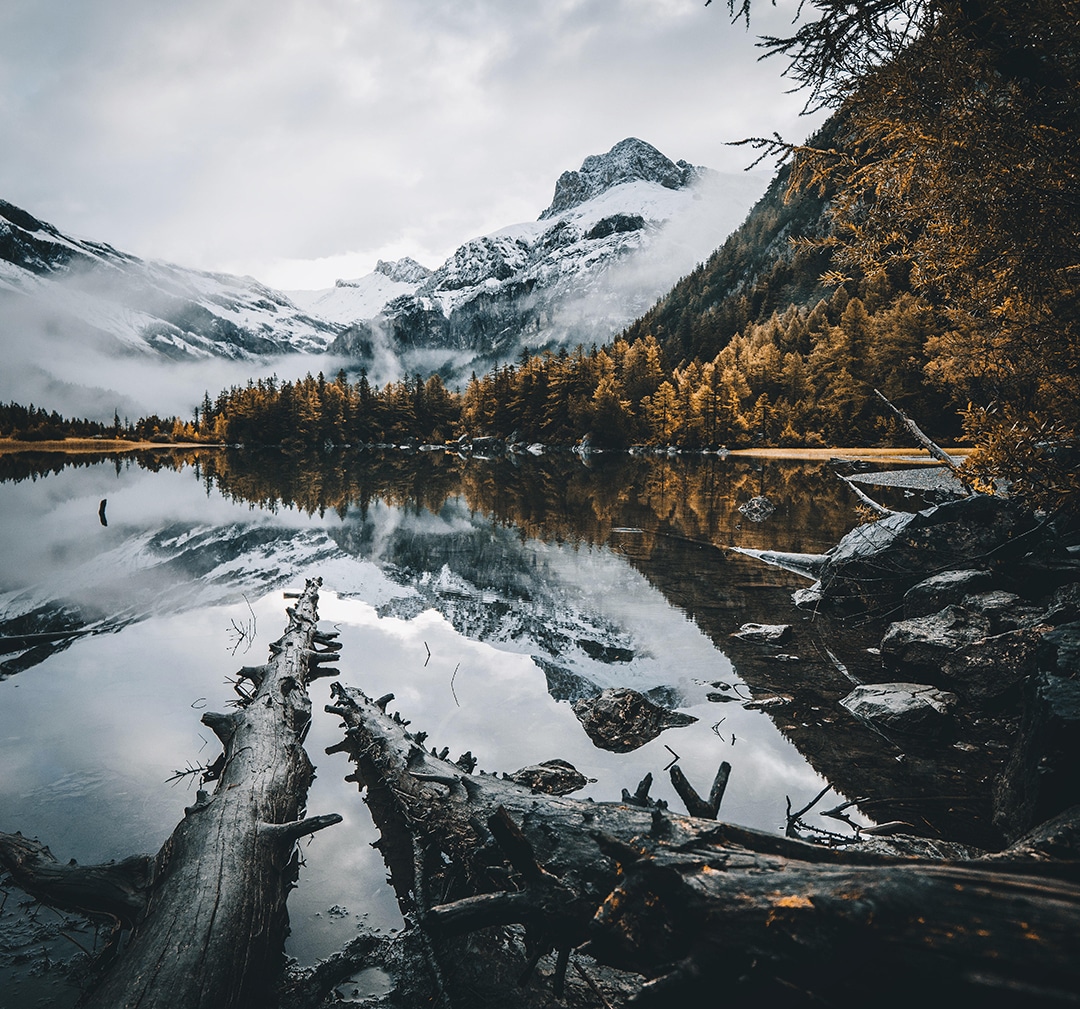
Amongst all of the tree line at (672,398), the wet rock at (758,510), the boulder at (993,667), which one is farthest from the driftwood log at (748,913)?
the tree line at (672,398)

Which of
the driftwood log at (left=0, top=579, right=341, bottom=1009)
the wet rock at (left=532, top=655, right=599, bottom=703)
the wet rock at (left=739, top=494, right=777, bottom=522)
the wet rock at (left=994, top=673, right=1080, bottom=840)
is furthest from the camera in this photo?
the wet rock at (left=739, top=494, right=777, bottom=522)

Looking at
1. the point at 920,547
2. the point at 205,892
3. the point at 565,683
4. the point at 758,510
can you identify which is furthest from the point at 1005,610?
the point at 758,510

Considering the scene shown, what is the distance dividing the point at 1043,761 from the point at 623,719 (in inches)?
149

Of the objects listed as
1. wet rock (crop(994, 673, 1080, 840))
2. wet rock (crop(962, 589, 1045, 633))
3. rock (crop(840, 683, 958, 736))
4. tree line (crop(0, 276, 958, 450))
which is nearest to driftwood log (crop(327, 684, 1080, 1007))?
wet rock (crop(994, 673, 1080, 840))

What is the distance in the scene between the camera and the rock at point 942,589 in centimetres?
846

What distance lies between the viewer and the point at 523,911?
291 centimetres

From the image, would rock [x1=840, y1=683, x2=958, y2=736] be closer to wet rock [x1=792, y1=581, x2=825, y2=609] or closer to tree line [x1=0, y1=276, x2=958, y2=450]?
wet rock [x1=792, y1=581, x2=825, y2=609]

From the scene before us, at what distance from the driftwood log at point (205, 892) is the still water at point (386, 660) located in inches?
11.8

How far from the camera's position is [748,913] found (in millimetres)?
2236

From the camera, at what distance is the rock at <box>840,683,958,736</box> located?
6.23 meters

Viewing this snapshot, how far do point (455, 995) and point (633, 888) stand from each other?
162 centimetres

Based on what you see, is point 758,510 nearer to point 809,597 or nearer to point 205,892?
point 809,597

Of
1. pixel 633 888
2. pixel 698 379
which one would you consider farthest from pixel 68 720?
pixel 698 379

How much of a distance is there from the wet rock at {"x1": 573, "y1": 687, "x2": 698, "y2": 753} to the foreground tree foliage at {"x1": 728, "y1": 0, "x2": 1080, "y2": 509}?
628 centimetres
